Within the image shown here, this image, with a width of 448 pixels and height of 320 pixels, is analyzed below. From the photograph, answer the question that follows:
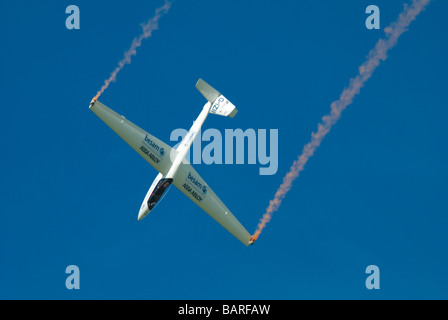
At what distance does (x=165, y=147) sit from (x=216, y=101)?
4.29 metres

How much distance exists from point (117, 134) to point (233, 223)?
980 cm

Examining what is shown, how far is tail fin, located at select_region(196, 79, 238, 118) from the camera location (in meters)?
49.9

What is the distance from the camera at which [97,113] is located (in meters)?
48.6

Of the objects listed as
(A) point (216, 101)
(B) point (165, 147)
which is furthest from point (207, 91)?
(B) point (165, 147)

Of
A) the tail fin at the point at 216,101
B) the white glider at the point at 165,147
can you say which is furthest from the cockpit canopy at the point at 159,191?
the tail fin at the point at 216,101

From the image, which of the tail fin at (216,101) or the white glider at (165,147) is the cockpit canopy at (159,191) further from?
the tail fin at (216,101)

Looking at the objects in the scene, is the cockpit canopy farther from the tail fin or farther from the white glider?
→ the tail fin

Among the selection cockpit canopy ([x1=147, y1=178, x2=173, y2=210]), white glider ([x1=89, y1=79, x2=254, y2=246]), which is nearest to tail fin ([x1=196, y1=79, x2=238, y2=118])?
white glider ([x1=89, y1=79, x2=254, y2=246])

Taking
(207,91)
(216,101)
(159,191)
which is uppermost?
(207,91)

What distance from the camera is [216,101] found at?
50281 mm

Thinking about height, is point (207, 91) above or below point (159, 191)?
above

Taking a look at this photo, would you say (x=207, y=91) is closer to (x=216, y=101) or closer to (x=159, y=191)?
(x=216, y=101)

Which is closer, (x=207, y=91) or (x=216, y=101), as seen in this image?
(x=207, y=91)

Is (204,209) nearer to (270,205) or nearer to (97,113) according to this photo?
(270,205)
